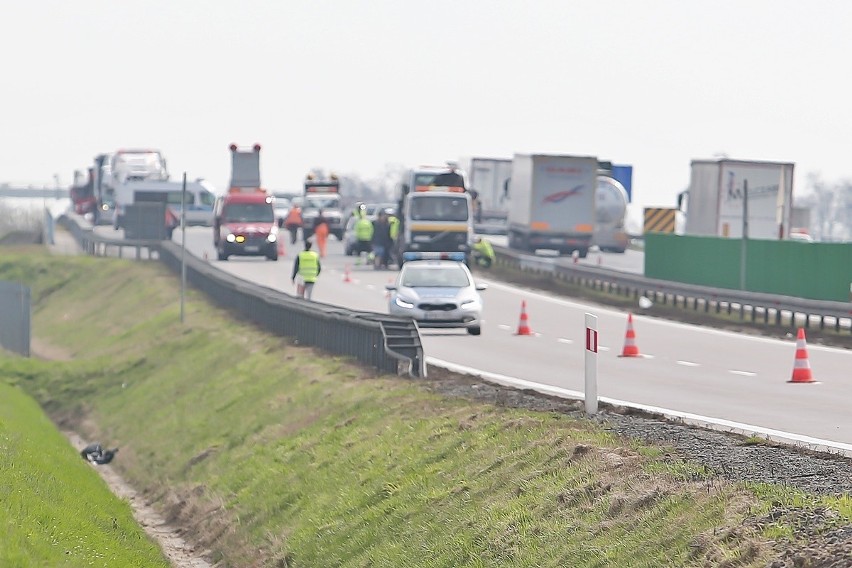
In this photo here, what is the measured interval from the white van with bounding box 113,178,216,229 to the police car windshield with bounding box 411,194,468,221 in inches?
740

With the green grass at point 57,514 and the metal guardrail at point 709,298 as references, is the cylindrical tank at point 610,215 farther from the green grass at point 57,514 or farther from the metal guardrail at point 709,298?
the green grass at point 57,514

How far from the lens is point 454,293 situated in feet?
111

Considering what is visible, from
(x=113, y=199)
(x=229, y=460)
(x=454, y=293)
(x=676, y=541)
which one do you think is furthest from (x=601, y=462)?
(x=113, y=199)

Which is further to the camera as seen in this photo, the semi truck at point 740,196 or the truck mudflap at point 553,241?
the truck mudflap at point 553,241

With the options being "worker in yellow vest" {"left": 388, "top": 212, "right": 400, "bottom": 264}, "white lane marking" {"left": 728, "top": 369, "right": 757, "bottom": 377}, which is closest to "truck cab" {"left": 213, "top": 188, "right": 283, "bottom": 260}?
"worker in yellow vest" {"left": 388, "top": 212, "right": 400, "bottom": 264}


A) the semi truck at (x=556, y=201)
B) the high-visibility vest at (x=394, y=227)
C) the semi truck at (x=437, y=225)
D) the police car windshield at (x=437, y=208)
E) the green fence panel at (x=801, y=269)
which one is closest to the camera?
the green fence panel at (x=801, y=269)

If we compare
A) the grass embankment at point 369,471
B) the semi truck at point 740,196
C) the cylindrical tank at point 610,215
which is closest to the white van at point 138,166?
the cylindrical tank at point 610,215

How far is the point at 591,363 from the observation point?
17.5m

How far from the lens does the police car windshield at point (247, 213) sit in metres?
61.0

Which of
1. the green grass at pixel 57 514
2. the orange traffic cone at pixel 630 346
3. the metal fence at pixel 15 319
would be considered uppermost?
the orange traffic cone at pixel 630 346

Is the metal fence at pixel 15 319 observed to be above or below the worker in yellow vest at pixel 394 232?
below

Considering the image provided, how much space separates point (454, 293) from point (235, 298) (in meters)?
8.92

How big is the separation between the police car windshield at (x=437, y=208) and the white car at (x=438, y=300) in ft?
65.8

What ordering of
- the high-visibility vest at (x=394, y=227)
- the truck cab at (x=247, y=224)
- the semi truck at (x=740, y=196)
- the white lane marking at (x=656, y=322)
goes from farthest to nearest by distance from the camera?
1. the truck cab at (x=247, y=224)
2. the high-visibility vest at (x=394, y=227)
3. the semi truck at (x=740, y=196)
4. the white lane marking at (x=656, y=322)
